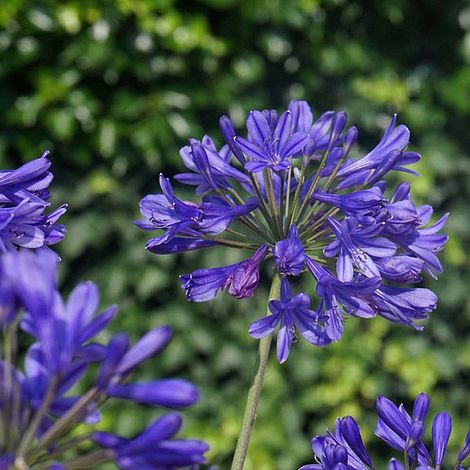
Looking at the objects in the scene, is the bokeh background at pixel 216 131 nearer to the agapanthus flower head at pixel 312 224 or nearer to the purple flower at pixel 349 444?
the agapanthus flower head at pixel 312 224

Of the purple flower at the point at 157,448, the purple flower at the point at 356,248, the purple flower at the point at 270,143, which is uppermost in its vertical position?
the purple flower at the point at 157,448

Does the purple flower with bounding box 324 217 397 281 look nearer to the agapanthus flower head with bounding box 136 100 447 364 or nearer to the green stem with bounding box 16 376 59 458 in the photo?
the agapanthus flower head with bounding box 136 100 447 364

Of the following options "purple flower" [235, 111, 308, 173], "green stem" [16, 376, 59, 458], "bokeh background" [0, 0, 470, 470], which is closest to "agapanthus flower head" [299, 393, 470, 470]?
"purple flower" [235, 111, 308, 173]

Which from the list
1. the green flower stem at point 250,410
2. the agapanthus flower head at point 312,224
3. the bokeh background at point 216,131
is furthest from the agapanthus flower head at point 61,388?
the bokeh background at point 216,131

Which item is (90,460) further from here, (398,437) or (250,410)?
(398,437)

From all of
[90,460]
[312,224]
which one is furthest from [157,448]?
[312,224]

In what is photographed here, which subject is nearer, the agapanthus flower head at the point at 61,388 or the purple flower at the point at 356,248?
the agapanthus flower head at the point at 61,388

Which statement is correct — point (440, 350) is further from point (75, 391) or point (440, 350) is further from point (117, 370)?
point (117, 370)
